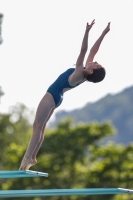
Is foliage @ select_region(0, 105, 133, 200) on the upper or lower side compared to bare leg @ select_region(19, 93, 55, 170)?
upper

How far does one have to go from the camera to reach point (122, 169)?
29734 millimetres

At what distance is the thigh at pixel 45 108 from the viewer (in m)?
9.70

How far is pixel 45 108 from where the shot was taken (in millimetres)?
9688

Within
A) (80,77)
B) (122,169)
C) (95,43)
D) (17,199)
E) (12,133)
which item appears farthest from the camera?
(12,133)

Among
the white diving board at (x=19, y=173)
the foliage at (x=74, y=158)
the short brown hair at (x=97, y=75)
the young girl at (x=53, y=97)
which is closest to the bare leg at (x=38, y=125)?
the young girl at (x=53, y=97)

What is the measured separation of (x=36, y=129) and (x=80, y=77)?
37.0 inches

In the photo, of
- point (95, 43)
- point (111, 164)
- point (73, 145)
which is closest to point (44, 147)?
point (73, 145)

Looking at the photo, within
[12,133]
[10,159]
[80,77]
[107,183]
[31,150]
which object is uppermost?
[12,133]

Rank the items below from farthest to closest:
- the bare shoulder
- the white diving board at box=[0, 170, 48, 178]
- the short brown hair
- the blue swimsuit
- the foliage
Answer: the foliage
the blue swimsuit
the short brown hair
the bare shoulder
the white diving board at box=[0, 170, 48, 178]

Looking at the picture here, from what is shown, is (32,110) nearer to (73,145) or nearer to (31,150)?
(73,145)

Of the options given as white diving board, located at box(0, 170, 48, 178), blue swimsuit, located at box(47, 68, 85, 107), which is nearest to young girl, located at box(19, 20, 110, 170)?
blue swimsuit, located at box(47, 68, 85, 107)

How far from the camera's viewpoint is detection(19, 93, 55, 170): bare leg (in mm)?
9688

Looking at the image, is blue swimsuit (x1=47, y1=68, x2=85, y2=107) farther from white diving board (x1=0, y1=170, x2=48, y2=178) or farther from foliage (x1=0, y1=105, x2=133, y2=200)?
foliage (x1=0, y1=105, x2=133, y2=200)

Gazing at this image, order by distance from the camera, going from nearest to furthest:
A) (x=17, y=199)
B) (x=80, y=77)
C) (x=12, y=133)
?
1. (x=80, y=77)
2. (x=17, y=199)
3. (x=12, y=133)
